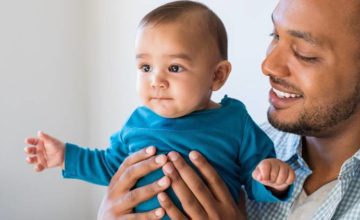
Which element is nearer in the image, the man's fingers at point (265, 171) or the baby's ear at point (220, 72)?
the man's fingers at point (265, 171)

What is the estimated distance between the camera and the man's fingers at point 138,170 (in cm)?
111

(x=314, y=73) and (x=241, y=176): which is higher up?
(x=314, y=73)

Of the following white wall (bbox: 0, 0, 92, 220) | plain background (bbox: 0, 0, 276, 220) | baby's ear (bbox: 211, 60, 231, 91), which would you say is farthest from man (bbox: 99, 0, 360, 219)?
white wall (bbox: 0, 0, 92, 220)

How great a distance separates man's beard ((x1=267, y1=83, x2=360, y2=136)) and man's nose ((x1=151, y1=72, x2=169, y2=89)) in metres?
0.31

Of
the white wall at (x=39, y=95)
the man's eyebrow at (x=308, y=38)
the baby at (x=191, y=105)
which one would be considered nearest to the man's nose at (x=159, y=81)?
the baby at (x=191, y=105)

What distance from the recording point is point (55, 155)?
1236 millimetres

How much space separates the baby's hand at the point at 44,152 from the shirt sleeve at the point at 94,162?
3 cm

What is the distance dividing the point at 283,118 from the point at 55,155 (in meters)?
0.59

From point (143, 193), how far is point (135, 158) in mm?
89

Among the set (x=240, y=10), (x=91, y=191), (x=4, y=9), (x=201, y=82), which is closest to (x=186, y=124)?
(x=201, y=82)

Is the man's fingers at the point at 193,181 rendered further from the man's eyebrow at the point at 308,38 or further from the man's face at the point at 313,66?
the man's eyebrow at the point at 308,38

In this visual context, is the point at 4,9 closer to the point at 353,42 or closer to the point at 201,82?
the point at 201,82

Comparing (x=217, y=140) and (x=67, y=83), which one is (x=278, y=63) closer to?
(x=217, y=140)

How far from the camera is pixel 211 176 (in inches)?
43.6
